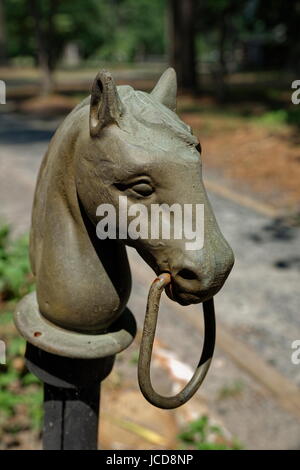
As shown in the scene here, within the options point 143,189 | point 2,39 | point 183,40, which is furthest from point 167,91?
point 2,39

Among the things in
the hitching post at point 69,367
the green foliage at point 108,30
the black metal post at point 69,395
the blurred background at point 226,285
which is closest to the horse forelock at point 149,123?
the hitching post at point 69,367

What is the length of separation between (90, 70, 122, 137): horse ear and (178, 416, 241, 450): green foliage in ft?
6.38

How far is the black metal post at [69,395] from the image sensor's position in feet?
5.99

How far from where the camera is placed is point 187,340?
4031mm

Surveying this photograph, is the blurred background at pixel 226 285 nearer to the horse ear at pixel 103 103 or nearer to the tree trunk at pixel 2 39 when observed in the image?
the horse ear at pixel 103 103

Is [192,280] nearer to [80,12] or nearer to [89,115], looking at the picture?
[89,115]

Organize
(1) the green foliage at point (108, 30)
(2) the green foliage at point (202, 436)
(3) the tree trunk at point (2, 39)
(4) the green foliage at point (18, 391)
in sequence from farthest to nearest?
(3) the tree trunk at point (2, 39) → (1) the green foliage at point (108, 30) → (4) the green foliage at point (18, 391) → (2) the green foliage at point (202, 436)

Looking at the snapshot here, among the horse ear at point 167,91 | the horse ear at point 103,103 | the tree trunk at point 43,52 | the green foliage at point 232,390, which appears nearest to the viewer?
the horse ear at point 103,103

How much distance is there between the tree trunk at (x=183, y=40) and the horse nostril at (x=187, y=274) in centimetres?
1501

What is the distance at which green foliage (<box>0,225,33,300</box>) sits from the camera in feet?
12.3

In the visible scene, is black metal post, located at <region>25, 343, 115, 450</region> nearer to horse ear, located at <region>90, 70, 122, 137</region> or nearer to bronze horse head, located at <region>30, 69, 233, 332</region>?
bronze horse head, located at <region>30, 69, 233, 332</region>

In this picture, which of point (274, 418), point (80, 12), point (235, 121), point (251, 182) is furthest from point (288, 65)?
point (274, 418)

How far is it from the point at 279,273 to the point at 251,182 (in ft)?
10.3

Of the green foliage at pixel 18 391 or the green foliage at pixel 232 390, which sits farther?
the green foliage at pixel 232 390
